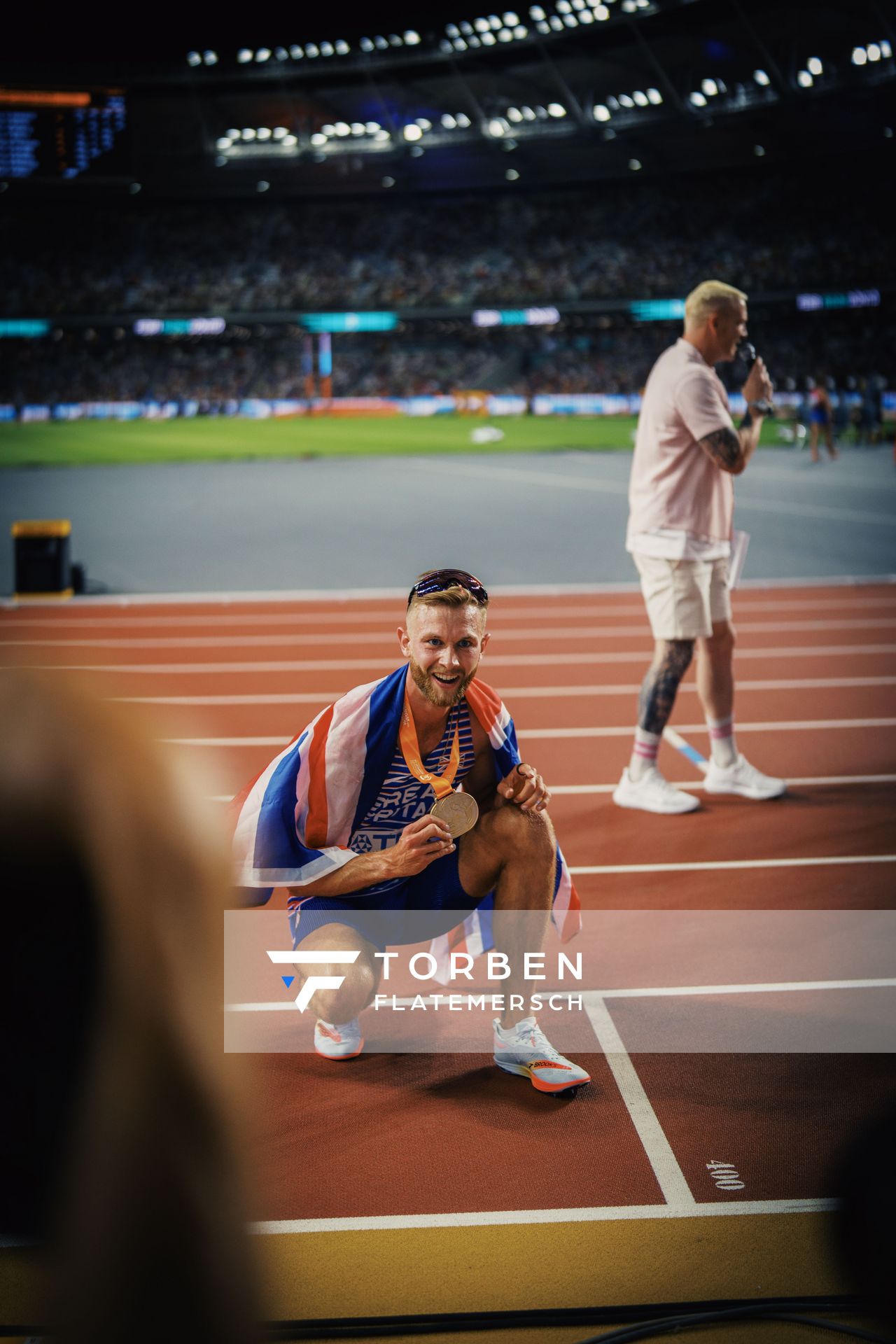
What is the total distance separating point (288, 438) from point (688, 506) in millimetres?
32116

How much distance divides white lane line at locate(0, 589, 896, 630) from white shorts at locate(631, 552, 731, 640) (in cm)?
492

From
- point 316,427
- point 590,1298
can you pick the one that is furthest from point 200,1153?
point 316,427

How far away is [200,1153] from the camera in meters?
0.82

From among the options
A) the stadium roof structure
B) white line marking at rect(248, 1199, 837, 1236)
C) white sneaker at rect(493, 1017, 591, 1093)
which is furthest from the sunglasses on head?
the stadium roof structure

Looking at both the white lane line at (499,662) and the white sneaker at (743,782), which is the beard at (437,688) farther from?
the white lane line at (499,662)

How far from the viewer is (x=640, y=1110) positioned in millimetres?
3334

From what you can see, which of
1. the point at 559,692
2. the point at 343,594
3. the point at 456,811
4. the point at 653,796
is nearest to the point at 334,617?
the point at 343,594

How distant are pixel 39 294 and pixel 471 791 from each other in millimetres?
51942

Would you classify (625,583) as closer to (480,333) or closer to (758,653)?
(758,653)

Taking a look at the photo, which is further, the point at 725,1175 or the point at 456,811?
the point at 456,811

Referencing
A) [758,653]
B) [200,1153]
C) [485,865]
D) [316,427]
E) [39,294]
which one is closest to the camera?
[200,1153]

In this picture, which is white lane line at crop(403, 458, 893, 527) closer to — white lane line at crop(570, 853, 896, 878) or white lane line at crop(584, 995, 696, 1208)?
white lane line at crop(570, 853, 896, 878)

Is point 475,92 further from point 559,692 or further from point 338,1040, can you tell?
point 338,1040

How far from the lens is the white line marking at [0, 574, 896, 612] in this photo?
1207 centimetres
